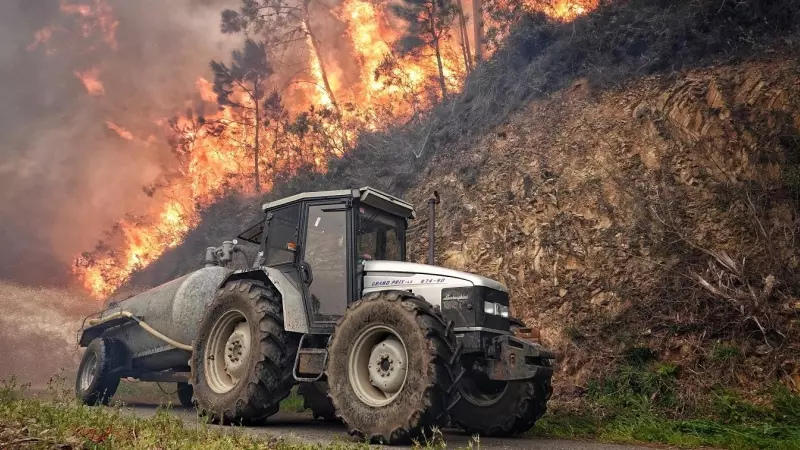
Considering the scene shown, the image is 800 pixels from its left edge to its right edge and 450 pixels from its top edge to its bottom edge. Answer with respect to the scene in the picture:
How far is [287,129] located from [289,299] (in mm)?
19792

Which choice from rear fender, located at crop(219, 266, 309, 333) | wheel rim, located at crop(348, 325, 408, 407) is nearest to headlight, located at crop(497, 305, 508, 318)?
wheel rim, located at crop(348, 325, 408, 407)

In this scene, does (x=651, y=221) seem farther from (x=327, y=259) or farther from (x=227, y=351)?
(x=227, y=351)

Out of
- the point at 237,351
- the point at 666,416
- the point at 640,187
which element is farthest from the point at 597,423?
the point at 640,187

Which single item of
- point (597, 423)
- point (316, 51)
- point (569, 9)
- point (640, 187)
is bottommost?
point (597, 423)

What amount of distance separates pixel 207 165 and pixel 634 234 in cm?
2594

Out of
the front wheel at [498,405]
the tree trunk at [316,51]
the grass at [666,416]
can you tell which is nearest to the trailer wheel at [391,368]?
the front wheel at [498,405]

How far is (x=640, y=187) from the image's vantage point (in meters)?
12.0

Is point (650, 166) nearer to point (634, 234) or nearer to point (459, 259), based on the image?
point (634, 234)

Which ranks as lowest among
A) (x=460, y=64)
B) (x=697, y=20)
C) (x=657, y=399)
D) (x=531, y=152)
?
(x=657, y=399)

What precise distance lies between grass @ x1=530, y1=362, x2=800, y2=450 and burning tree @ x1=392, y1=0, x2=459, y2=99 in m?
13.8

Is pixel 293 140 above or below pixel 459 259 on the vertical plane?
above

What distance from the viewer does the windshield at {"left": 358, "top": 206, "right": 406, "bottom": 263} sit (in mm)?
8211

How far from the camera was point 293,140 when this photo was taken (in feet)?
85.6

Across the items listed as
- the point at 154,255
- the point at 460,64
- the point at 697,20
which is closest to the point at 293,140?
the point at 460,64
